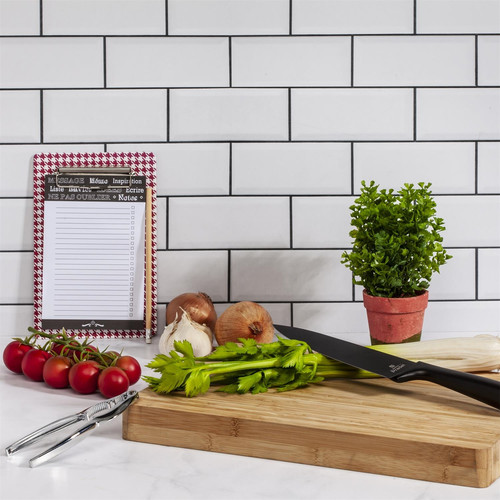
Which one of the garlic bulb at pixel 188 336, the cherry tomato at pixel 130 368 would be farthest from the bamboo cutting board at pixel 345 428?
the garlic bulb at pixel 188 336

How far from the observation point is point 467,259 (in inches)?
50.4


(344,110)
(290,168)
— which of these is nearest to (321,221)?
(290,168)

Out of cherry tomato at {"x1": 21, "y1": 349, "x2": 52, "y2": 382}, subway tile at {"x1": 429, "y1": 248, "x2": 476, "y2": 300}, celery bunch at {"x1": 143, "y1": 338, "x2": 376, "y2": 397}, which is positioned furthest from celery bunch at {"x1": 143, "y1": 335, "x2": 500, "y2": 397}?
subway tile at {"x1": 429, "y1": 248, "x2": 476, "y2": 300}

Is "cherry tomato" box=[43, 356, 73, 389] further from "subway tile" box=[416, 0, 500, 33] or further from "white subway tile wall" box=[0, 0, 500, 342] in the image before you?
"subway tile" box=[416, 0, 500, 33]

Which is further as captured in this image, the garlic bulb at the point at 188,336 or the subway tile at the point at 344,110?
the subway tile at the point at 344,110

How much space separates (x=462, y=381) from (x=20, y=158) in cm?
95

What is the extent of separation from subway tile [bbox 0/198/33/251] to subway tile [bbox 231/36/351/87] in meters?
0.50

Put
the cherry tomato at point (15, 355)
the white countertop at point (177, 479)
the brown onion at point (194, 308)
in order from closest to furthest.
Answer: the white countertop at point (177, 479), the cherry tomato at point (15, 355), the brown onion at point (194, 308)

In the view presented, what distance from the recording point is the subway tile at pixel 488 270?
50.4 inches

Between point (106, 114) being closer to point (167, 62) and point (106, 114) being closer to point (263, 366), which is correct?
point (167, 62)

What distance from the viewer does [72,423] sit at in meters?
0.73

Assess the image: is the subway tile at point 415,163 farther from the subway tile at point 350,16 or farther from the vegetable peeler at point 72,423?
the vegetable peeler at point 72,423

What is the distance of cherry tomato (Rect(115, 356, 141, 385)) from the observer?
919mm

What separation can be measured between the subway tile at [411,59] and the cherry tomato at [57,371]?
77 cm
